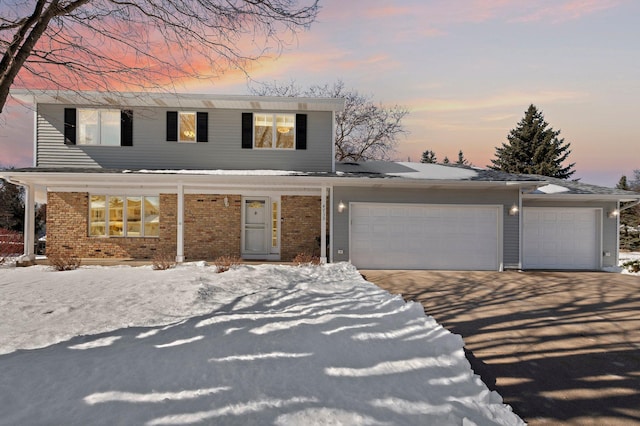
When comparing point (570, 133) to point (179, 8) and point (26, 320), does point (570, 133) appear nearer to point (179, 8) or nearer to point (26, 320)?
point (179, 8)

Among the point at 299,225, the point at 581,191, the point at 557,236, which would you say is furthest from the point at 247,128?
the point at 581,191

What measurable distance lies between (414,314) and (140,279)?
5.88m

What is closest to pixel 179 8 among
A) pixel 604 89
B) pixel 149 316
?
pixel 149 316

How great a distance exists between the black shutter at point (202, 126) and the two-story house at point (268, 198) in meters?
0.03

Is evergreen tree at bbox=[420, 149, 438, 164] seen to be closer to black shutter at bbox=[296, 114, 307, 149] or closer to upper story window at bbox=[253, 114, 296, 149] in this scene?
black shutter at bbox=[296, 114, 307, 149]

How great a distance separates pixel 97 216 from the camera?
36.9 ft

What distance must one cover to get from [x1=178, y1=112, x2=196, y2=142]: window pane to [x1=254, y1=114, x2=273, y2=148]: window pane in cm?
207

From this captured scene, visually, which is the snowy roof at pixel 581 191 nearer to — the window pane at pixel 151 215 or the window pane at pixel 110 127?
the window pane at pixel 151 215

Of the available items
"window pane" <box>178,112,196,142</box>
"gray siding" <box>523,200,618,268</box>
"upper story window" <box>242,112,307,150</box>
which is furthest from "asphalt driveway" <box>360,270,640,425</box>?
"window pane" <box>178,112,196,142</box>

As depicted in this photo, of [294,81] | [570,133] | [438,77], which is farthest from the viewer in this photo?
[570,133]

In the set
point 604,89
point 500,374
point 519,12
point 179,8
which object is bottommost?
point 500,374

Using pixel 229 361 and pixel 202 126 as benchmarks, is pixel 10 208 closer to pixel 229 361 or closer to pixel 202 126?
pixel 202 126

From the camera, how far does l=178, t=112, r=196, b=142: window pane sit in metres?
11.0

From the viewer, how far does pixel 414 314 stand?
5164 mm
